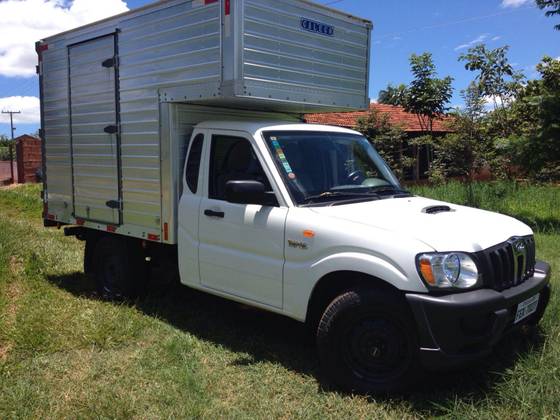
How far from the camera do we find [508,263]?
3.77 metres

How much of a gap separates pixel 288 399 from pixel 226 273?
4.19ft

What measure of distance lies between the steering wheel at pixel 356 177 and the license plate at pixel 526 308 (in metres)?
1.67

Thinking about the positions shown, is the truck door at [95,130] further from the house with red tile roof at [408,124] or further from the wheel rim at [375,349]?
the house with red tile roof at [408,124]

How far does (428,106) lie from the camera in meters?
15.9

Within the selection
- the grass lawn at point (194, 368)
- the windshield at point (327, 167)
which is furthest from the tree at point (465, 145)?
the windshield at point (327, 167)

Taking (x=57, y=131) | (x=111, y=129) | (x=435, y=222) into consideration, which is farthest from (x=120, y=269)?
(x=435, y=222)

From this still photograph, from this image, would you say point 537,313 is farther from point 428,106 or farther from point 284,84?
point 428,106

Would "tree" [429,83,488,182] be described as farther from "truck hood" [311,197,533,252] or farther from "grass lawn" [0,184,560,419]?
"truck hood" [311,197,533,252]

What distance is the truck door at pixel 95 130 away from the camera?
6.00m

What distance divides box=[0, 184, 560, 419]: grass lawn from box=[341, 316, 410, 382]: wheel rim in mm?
194

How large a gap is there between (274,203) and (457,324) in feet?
5.58

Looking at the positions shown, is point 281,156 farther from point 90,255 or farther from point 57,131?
point 57,131

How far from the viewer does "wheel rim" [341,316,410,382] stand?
12.0 ft

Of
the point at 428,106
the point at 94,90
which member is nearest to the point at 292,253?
the point at 94,90
